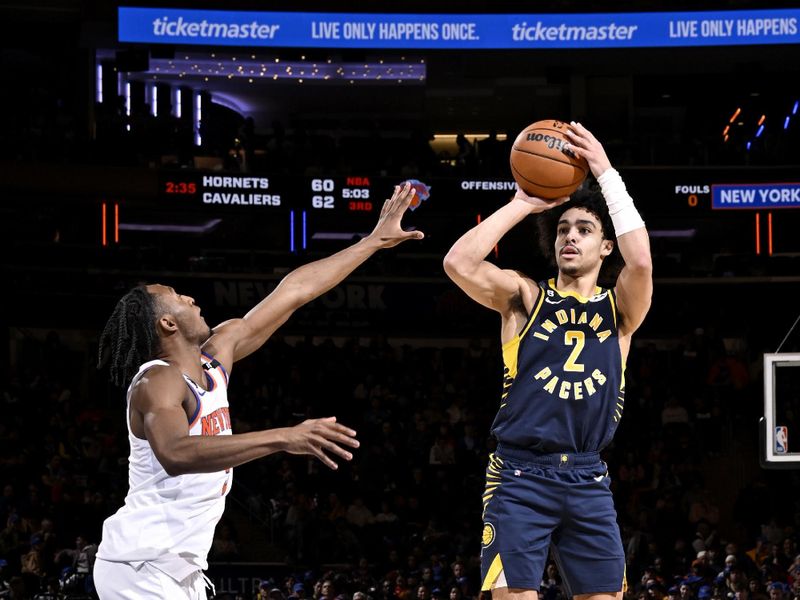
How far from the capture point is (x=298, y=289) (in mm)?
5480

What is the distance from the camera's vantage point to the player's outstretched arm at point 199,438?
399cm

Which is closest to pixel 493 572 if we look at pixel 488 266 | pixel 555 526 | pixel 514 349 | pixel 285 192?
pixel 555 526

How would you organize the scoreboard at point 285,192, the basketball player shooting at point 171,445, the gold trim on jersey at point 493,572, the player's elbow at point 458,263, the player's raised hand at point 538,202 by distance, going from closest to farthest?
the basketball player shooting at point 171,445
the gold trim on jersey at point 493,572
the player's elbow at point 458,263
the player's raised hand at point 538,202
the scoreboard at point 285,192

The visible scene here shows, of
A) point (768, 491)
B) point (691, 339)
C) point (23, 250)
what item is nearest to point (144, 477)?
point (768, 491)

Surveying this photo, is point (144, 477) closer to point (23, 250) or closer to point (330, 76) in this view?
point (23, 250)

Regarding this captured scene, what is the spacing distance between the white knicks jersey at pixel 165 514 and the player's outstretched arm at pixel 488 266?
4.22ft

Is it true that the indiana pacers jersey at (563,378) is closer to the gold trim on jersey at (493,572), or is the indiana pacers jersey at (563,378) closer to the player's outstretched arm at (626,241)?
the player's outstretched arm at (626,241)

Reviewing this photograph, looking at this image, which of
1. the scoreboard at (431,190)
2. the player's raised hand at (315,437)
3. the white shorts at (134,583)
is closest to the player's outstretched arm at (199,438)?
the player's raised hand at (315,437)

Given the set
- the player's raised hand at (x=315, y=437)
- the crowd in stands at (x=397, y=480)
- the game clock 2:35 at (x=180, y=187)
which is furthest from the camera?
the game clock 2:35 at (x=180, y=187)

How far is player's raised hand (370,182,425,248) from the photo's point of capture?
557 cm

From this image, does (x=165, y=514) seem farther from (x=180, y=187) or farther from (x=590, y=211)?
(x=180, y=187)

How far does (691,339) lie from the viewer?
1958 cm

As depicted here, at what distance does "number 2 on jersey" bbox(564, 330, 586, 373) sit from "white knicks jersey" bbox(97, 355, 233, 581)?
157cm

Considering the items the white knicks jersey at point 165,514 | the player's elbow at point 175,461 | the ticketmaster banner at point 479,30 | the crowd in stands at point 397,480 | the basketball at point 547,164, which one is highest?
the ticketmaster banner at point 479,30
